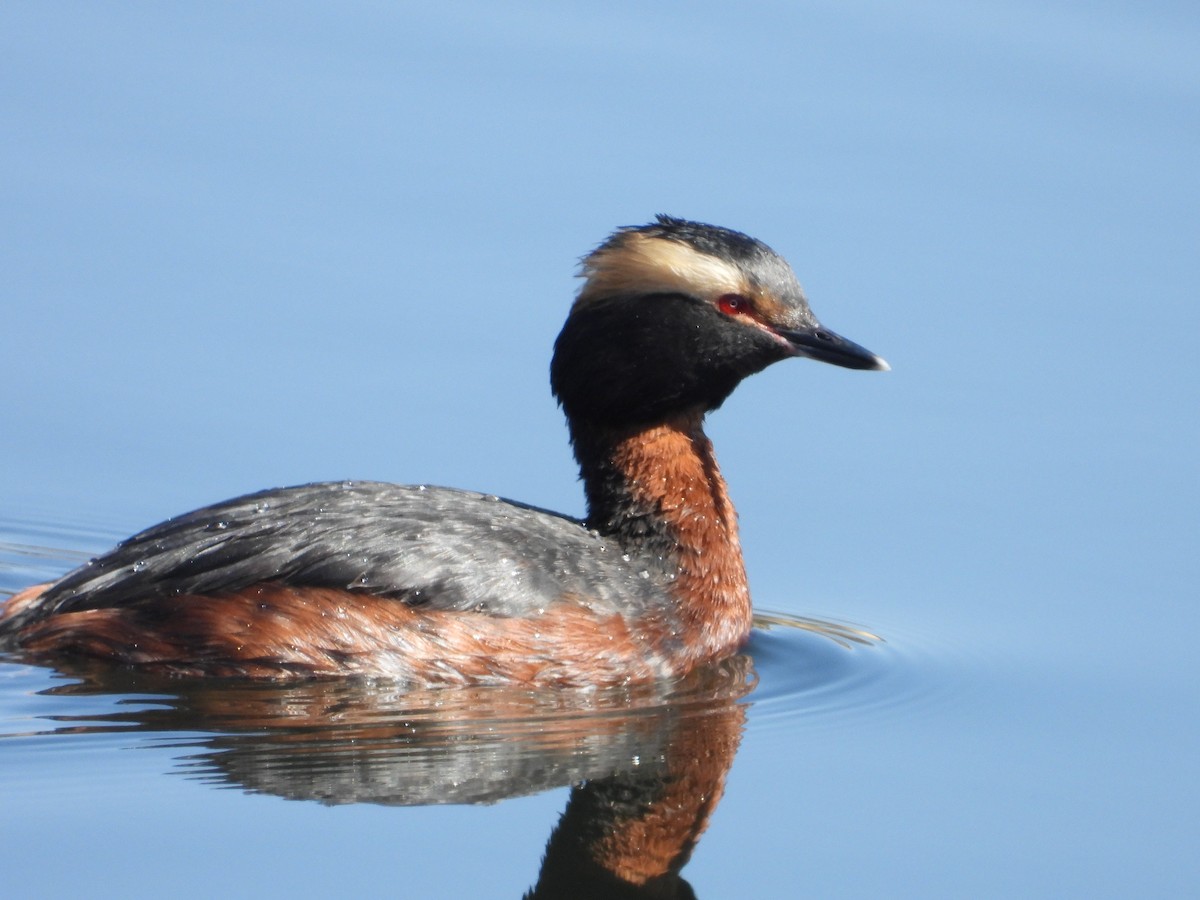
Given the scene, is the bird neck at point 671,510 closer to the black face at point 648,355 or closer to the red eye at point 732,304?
the black face at point 648,355

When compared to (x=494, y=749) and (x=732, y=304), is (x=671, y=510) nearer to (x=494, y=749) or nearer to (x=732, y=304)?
(x=732, y=304)

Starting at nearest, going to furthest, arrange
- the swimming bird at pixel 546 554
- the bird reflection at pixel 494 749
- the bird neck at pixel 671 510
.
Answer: the bird reflection at pixel 494 749 < the swimming bird at pixel 546 554 < the bird neck at pixel 671 510

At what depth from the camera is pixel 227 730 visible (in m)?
9.14

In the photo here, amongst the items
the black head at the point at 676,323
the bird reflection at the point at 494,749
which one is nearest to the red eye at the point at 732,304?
the black head at the point at 676,323

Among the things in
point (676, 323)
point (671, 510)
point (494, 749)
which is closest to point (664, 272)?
point (676, 323)

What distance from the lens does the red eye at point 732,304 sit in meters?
10.6

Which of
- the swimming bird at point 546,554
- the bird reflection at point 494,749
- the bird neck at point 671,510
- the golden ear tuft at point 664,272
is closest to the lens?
the bird reflection at point 494,749

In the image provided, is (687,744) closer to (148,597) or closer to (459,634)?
(459,634)

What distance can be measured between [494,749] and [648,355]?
7.71ft

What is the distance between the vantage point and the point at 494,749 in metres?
9.11

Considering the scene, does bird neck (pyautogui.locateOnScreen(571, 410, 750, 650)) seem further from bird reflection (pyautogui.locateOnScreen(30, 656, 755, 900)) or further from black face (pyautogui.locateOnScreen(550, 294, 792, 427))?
bird reflection (pyautogui.locateOnScreen(30, 656, 755, 900))

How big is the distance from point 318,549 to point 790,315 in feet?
8.30

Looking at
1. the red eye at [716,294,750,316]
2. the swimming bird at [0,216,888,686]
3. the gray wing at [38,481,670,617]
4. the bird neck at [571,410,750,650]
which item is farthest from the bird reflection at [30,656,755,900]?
the red eye at [716,294,750,316]

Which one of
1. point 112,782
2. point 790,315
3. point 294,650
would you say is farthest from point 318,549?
point 790,315
